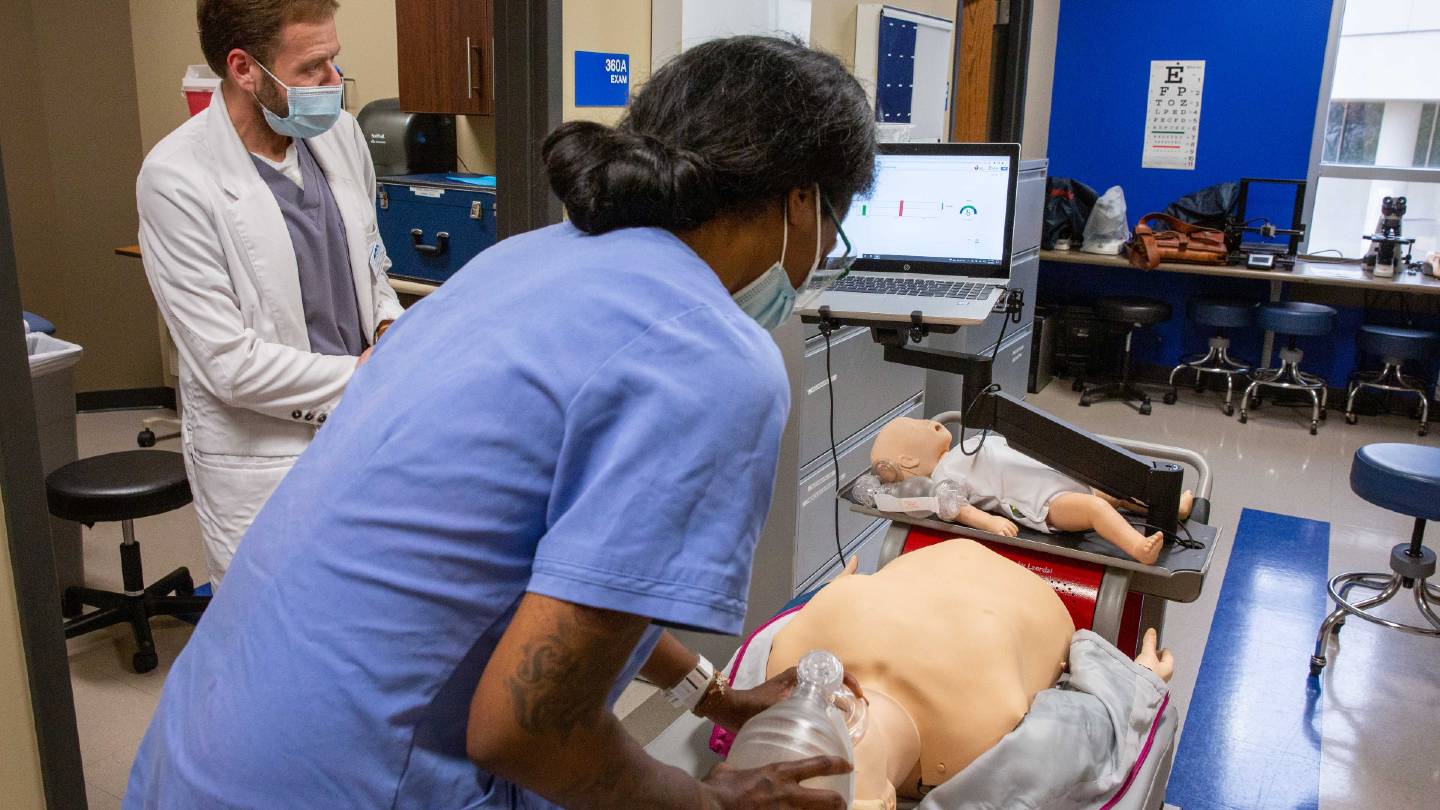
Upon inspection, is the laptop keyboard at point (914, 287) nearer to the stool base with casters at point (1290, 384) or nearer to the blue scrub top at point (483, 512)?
the blue scrub top at point (483, 512)

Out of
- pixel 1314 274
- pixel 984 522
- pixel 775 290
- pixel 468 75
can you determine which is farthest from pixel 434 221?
pixel 1314 274

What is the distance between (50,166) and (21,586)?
11.4ft

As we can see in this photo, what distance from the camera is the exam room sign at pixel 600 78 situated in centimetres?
248

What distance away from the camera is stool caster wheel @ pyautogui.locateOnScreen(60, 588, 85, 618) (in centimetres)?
275

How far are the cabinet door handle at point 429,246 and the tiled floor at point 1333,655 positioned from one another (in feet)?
3.83

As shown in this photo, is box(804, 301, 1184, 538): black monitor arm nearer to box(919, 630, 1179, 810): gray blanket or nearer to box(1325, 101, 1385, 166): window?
box(919, 630, 1179, 810): gray blanket

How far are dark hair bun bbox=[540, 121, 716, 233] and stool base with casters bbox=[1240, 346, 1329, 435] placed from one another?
494cm

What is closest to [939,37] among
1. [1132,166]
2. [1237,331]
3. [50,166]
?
[1132,166]

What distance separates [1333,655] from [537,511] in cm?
279

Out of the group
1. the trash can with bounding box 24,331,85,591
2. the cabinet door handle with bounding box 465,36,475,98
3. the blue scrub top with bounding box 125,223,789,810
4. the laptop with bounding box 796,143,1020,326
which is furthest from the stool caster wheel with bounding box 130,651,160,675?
the blue scrub top with bounding box 125,223,789,810

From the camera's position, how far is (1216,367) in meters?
5.50

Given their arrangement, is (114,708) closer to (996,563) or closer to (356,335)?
(356,335)

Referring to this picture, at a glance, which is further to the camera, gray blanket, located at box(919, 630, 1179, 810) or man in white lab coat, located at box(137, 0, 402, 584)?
man in white lab coat, located at box(137, 0, 402, 584)

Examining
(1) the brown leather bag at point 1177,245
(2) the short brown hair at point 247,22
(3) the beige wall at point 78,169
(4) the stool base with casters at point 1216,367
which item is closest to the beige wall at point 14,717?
(2) the short brown hair at point 247,22
